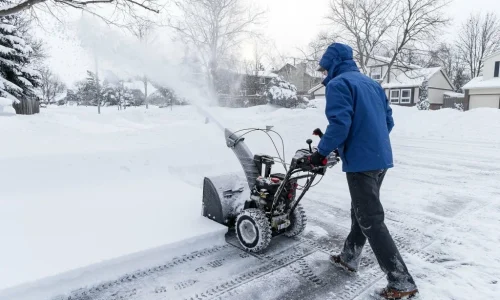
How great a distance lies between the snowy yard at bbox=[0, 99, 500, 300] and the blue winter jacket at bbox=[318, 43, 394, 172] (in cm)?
113

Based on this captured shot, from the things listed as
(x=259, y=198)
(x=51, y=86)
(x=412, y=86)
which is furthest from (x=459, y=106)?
(x=51, y=86)

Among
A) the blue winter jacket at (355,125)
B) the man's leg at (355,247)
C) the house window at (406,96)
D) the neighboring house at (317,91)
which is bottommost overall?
the man's leg at (355,247)

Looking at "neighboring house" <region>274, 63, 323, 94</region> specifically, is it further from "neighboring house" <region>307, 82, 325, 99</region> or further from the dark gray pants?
the dark gray pants

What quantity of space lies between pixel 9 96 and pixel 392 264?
21.6m

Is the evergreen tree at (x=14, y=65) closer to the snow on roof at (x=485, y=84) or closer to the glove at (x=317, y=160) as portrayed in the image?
the glove at (x=317, y=160)

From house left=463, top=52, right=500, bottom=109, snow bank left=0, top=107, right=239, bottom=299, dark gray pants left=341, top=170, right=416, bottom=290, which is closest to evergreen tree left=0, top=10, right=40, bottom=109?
snow bank left=0, top=107, right=239, bottom=299

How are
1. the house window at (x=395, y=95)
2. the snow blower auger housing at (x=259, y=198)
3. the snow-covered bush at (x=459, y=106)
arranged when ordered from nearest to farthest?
the snow blower auger housing at (x=259, y=198)
the snow-covered bush at (x=459, y=106)
the house window at (x=395, y=95)

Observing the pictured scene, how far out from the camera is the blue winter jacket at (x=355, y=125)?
2.71 metres

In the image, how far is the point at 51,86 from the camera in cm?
6156

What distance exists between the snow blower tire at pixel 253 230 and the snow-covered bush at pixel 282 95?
72.7 feet

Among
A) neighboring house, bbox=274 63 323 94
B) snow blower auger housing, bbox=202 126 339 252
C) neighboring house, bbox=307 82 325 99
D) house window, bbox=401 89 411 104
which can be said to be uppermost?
neighboring house, bbox=274 63 323 94

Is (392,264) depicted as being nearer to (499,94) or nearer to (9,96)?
(9,96)

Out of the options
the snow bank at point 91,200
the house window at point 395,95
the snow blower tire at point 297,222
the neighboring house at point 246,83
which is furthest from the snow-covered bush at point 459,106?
the snow blower tire at point 297,222

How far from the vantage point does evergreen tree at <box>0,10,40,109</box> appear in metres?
18.6
